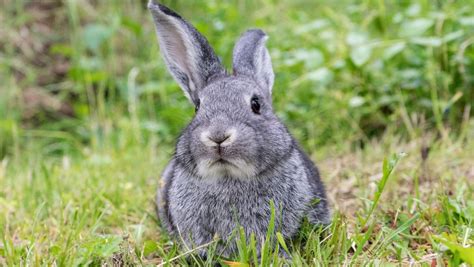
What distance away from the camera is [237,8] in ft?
29.1

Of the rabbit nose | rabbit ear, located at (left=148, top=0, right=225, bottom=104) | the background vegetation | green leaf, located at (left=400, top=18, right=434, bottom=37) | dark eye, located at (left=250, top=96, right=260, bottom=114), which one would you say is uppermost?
rabbit ear, located at (left=148, top=0, right=225, bottom=104)

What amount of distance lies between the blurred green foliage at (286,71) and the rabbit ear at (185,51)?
2323mm

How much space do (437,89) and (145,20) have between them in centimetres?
463

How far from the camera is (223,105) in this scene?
403 centimetres

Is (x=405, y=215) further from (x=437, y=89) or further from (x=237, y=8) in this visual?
(x=237, y=8)

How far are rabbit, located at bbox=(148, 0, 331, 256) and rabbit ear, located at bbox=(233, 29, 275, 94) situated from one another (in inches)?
4.8

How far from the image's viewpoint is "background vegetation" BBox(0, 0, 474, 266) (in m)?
3.98

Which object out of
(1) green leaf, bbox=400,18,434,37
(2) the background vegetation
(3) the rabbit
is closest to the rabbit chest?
(3) the rabbit

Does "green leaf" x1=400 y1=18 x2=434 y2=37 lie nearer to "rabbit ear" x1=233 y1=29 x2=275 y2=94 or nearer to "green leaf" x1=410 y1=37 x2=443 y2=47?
"green leaf" x1=410 y1=37 x2=443 y2=47

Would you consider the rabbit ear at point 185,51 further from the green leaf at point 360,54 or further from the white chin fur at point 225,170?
the green leaf at point 360,54

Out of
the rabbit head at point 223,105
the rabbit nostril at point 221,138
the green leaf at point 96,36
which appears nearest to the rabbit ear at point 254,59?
the rabbit head at point 223,105

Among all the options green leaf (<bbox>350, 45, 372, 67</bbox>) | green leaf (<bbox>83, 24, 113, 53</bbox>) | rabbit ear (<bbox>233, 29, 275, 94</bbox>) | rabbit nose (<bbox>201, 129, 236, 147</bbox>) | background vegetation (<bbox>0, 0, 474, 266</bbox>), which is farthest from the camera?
green leaf (<bbox>83, 24, 113, 53</bbox>)

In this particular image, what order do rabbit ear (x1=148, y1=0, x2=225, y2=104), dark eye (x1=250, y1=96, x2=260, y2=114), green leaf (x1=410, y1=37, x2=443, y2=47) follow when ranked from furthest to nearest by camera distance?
green leaf (x1=410, y1=37, x2=443, y2=47) → rabbit ear (x1=148, y1=0, x2=225, y2=104) → dark eye (x1=250, y1=96, x2=260, y2=114)

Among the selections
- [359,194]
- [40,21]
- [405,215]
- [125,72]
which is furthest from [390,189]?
[40,21]
